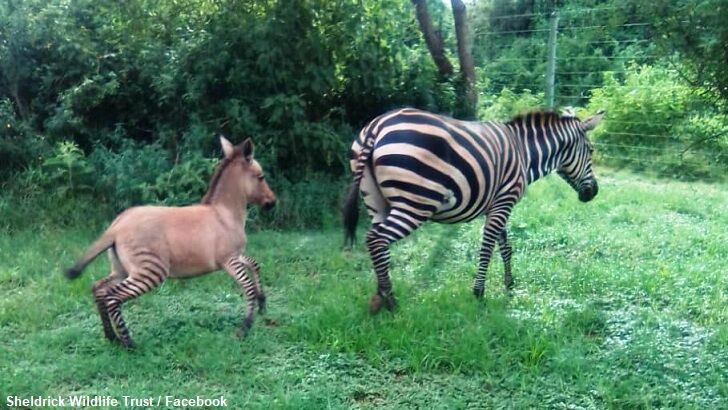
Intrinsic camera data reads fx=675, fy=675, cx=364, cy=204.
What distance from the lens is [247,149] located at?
220 inches

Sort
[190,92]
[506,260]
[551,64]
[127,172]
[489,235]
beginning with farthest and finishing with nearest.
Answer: [551,64] < [190,92] < [127,172] < [506,260] < [489,235]

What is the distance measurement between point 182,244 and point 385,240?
63.0 inches

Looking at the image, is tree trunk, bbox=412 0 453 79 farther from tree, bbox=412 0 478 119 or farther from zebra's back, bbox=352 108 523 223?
zebra's back, bbox=352 108 523 223

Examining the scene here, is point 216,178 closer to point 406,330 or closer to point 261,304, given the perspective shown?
point 261,304

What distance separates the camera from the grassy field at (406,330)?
14.3 feet

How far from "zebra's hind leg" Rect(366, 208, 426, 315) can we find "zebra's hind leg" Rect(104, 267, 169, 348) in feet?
5.59

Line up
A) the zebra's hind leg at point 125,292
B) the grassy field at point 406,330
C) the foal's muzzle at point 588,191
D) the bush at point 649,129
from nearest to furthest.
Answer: the grassy field at point 406,330
the zebra's hind leg at point 125,292
the foal's muzzle at point 588,191
the bush at point 649,129

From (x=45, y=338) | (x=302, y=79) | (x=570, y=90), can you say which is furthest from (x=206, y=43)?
(x=570, y=90)

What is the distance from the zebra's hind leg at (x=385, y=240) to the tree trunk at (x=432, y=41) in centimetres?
597

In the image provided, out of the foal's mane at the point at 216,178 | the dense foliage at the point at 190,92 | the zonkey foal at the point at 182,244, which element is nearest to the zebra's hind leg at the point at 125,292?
the zonkey foal at the point at 182,244

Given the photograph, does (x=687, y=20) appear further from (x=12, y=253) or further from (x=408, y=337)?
(x=12, y=253)

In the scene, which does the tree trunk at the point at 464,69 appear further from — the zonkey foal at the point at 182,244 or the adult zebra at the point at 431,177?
the zonkey foal at the point at 182,244

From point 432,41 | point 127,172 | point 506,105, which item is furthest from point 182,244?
A: point 506,105

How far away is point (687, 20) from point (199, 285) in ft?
14.9
